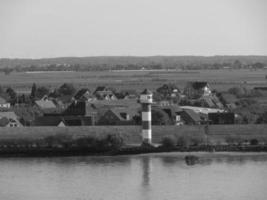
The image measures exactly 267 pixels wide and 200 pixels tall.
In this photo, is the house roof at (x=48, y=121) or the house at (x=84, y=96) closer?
the house roof at (x=48, y=121)

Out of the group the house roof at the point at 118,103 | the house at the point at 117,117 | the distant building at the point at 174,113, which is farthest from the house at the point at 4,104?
the distant building at the point at 174,113

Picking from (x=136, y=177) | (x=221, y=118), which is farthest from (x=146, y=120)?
(x=136, y=177)

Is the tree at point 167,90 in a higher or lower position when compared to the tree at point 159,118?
higher

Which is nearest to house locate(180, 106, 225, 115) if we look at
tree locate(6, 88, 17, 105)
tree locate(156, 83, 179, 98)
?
tree locate(6, 88, 17, 105)

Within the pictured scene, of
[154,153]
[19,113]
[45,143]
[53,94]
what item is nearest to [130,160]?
[154,153]

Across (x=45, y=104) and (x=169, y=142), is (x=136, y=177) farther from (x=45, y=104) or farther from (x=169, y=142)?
(x=45, y=104)

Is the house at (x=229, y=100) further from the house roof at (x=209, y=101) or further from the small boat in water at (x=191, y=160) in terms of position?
the small boat in water at (x=191, y=160)

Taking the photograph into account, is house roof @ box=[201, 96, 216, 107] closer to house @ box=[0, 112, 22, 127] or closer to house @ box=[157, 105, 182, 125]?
house @ box=[157, 105, 182, 125]
